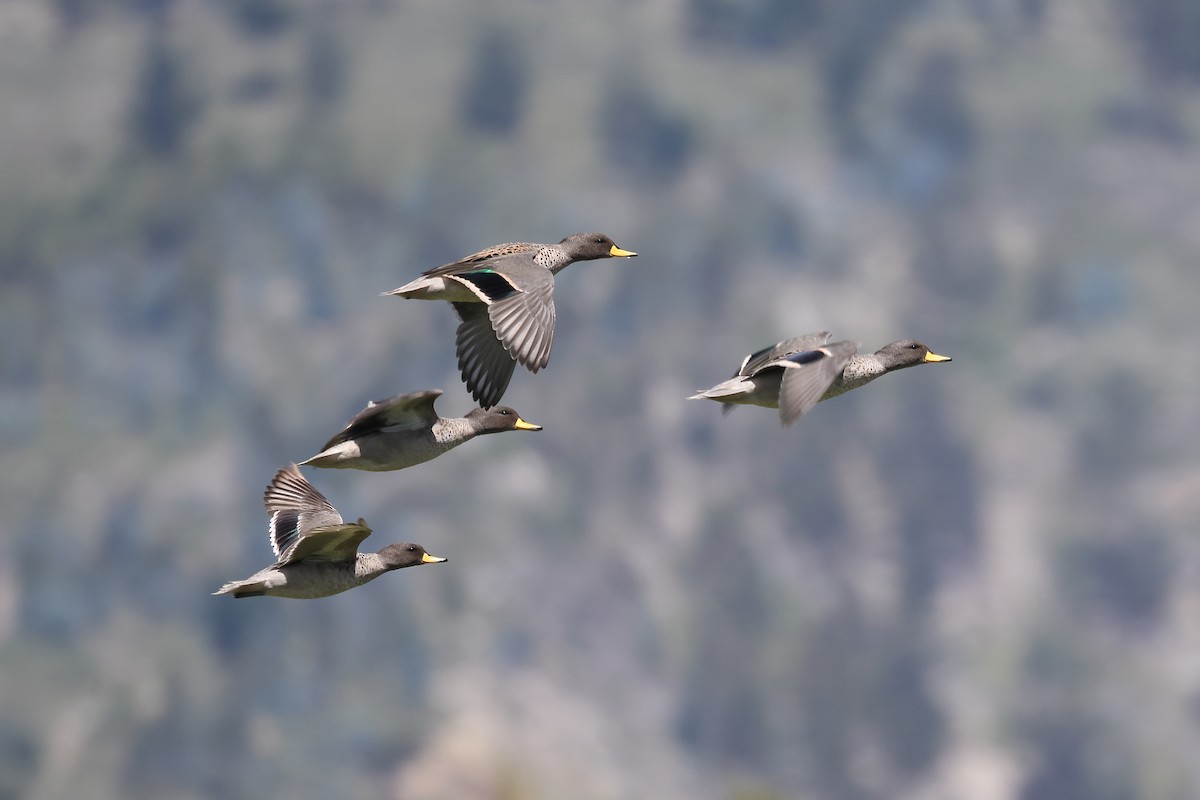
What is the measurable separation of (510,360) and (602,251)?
3768 millimetres

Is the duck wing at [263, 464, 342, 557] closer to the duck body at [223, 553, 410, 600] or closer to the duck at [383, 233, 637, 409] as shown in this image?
the duck body at [223, 553, 410, 600]

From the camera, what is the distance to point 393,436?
1008 inches

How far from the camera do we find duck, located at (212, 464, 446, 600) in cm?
2419

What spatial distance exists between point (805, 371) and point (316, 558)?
6.69 m

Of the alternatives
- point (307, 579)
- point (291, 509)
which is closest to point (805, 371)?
point (307, 579)

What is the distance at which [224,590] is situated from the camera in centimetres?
2381

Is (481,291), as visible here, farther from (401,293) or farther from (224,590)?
(224,590)

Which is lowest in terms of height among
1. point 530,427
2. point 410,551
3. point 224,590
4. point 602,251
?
point 224,590

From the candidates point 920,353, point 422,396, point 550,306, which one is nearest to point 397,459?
point 422,396

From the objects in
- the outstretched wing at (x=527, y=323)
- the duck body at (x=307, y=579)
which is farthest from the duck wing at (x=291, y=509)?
the outstretched wing at (x=527, y=323)

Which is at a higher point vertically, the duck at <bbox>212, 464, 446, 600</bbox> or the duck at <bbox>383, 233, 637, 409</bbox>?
the duck at <bbox>383, 233, 637, 409</bbox>

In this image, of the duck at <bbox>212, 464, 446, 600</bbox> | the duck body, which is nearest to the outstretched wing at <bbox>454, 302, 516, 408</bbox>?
the duck at <bbox>212, 464, 446, 600</bbox>

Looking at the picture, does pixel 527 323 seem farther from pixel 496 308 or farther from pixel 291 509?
pixel 291 509

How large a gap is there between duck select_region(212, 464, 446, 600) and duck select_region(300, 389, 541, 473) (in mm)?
904
